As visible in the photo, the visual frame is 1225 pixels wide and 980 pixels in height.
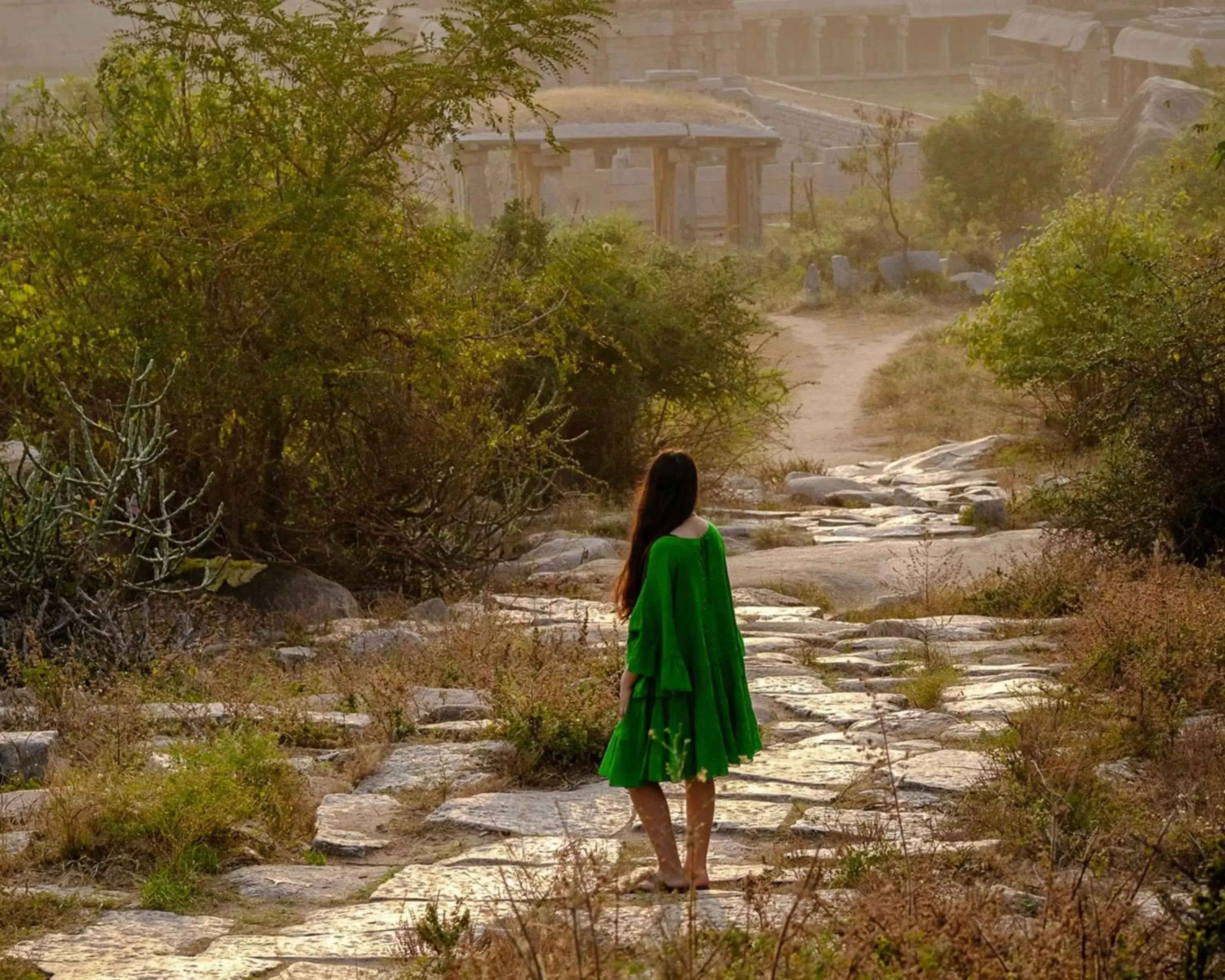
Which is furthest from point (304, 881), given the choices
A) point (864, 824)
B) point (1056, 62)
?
point (1056, 62)

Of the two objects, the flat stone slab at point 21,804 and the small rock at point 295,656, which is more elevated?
the flat stone slab at point 21,804

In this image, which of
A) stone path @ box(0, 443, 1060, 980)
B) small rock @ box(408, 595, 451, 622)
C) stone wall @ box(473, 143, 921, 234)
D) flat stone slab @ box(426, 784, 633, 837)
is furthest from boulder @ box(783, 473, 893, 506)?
stone wall @ box(473, 143, 921, 234)

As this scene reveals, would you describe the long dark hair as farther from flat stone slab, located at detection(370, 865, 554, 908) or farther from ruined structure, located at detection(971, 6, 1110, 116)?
ruined structure, located at detection(971, 6, 1110, 116)

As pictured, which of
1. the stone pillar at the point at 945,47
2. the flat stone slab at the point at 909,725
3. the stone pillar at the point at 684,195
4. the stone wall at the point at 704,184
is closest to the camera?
the flat stone slab at the point at 909,725

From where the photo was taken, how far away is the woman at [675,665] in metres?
5.00

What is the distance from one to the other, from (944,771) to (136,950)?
297 centimetres

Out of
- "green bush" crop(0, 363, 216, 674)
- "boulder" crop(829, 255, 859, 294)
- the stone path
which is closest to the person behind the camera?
the stone path

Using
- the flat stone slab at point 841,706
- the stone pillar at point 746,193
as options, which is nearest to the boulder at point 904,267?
the stone pillar at point 746,193

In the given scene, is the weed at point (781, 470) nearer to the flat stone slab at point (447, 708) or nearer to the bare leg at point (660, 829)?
the flat stone slab at point (447, 708)

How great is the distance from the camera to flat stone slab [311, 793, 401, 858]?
5.77 metres

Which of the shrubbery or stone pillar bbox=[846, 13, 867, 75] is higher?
stone pillar bbox=[846, 13, 867, 75]

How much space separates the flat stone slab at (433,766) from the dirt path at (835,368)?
464 inches

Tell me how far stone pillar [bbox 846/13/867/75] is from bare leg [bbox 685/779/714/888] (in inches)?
2383

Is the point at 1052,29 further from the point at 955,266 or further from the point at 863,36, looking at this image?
the point at 955,266
